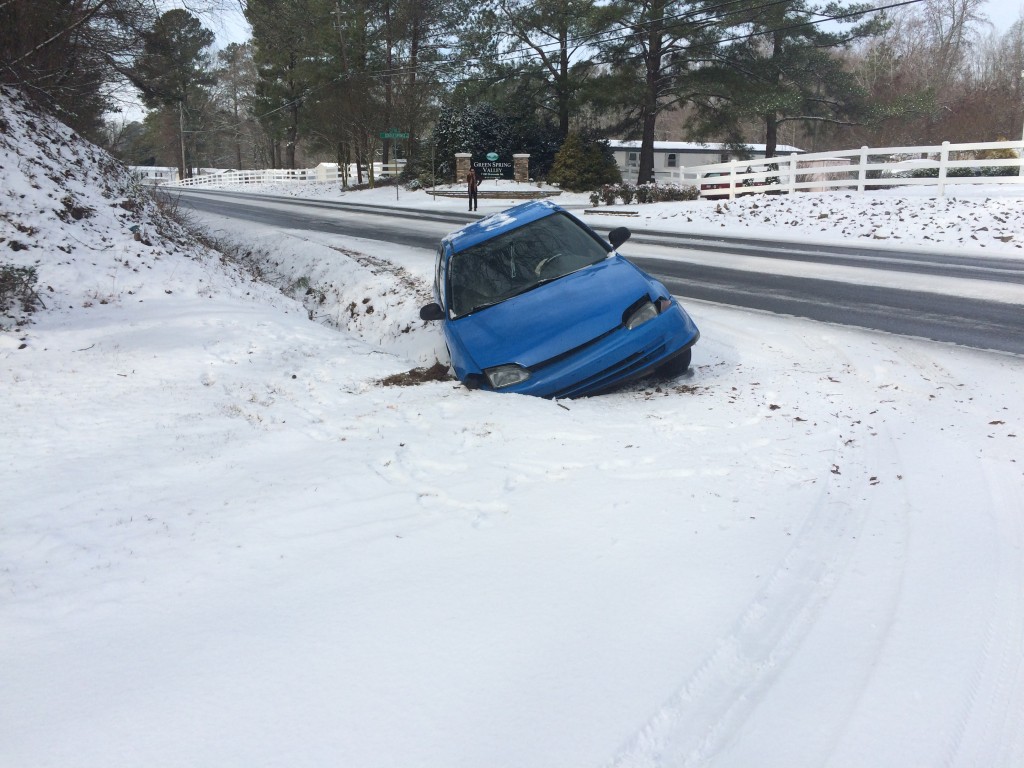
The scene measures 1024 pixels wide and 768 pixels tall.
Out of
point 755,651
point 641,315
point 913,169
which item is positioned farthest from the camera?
point 913,169

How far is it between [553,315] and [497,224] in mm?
1923

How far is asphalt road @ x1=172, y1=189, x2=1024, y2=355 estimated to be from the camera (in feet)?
25.9

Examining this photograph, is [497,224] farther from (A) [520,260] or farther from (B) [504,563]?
(B) [504,563]

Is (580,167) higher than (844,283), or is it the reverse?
(580,167)

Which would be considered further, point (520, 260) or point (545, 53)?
point (545, 53)

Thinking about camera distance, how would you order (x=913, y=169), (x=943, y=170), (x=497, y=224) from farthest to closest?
(x=913, y=169) → (x=943, y=170) → (x=497, y=224)

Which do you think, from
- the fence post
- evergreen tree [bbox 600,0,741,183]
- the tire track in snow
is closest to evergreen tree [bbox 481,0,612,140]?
evergreen tree [bbox 600,0,741,183]

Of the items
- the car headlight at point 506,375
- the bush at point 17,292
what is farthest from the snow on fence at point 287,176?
the car headlight at point 506,375

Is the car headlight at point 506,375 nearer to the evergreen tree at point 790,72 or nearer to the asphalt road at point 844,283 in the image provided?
the asphalt road at point 844,283

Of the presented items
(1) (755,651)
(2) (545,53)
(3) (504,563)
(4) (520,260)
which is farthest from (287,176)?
(1) (755,651)

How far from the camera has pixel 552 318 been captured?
5.89 meters

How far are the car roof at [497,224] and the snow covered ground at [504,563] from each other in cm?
155

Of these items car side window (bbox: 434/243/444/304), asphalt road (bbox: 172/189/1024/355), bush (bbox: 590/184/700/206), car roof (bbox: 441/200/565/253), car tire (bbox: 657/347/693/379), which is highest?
bush (bbox: 590/184/700/206)

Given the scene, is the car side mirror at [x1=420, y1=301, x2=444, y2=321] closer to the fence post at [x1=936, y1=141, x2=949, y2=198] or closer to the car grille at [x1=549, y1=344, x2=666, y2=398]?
the car grille at [x1=549, y1=344, x2=666, y2=398]
